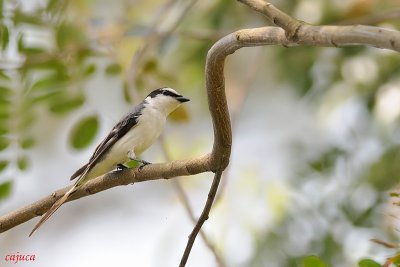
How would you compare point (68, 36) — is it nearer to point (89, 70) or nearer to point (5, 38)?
point (89, 70)

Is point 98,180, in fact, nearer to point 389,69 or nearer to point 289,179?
point 289,179

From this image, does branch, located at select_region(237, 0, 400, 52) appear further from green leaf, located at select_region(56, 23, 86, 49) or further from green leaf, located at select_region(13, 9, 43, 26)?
green leaf, located at select_region(56, 23, 86, 49)

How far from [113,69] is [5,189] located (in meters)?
0.87

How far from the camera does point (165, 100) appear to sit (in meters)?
3.54

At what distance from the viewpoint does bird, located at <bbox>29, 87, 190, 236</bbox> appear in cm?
337

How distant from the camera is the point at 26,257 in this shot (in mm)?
3285

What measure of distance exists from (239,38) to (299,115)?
553cm

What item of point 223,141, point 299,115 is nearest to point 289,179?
point 223,141

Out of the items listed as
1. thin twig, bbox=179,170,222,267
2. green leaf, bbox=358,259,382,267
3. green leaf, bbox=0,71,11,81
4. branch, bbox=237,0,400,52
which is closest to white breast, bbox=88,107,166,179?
green leaf, bbox=0,71,11,81

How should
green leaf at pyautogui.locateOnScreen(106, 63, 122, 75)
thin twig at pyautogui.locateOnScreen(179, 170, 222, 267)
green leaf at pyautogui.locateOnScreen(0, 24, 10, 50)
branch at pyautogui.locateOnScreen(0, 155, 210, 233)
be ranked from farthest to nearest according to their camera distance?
1. green leaf at pyautogui.locateOnScreen(106, 63, 122, 75)
2. green leaf at pyautogui.locateOnScreen(0, 24, 10, 50)
3. branch at pyautogui.locateOnScreen(0, 155, 210, 233)
4. thin twig at pyautogui.locateOnScreen(179, 170, 222, 267)

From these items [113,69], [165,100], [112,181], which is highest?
[113,69]

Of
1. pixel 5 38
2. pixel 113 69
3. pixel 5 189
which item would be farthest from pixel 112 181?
pixel 113 69

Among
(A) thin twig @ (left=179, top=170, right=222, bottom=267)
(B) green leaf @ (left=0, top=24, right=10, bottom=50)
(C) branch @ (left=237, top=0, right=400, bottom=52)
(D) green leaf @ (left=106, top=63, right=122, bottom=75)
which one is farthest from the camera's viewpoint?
(D) green leaf @ (left=106, top=63, right=122, bottom=75)

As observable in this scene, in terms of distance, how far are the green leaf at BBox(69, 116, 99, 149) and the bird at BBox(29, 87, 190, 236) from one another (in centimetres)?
8
